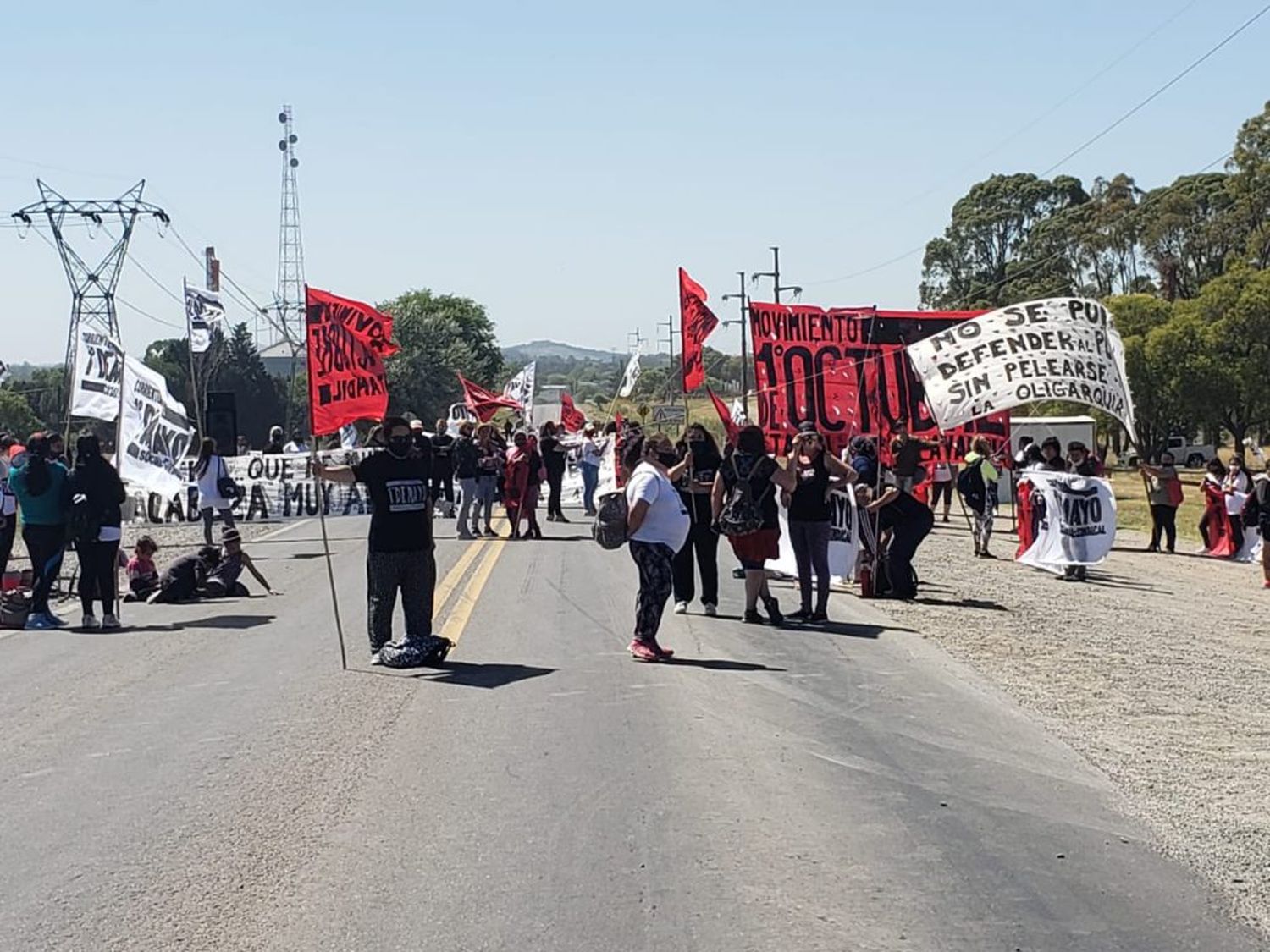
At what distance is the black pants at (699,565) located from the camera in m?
14.9

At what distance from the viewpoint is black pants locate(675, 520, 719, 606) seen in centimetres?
1491

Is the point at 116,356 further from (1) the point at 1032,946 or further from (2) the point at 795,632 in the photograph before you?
(1) the point at 1032,946

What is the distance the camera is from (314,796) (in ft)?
25.8

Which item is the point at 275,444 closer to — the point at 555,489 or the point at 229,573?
the point at 555,489

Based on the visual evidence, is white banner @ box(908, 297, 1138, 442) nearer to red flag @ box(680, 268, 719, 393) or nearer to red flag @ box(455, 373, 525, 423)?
red flag @ box(680, 268, 719, 393)

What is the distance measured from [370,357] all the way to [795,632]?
4.47 meters

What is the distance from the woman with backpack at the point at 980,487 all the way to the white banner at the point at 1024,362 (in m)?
4.42

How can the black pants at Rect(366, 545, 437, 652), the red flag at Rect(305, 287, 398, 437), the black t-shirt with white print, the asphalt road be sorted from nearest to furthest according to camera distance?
the asphalt road < the black t-shirt with white print < the black pants at Rect(366, 545, 437, 652) < the red flag at Rect(305, 287, 398, 437)

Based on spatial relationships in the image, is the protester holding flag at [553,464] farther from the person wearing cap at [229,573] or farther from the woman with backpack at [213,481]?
the person wearing cap at [229,573]

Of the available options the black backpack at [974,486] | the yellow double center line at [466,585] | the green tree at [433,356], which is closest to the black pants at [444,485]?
the yellow double center line at [466,585]

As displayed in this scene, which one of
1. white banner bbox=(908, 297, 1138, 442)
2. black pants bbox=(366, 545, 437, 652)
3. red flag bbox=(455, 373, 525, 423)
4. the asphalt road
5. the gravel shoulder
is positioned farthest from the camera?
red flag bbox=(455, 373, 525, 423)

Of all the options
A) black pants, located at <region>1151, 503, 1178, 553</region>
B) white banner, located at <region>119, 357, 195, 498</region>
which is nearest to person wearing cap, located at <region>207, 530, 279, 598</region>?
white banner, located at <region>119, 357, 195, 498</region>

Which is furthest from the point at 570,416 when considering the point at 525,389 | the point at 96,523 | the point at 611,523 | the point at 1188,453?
the point at 1188,453

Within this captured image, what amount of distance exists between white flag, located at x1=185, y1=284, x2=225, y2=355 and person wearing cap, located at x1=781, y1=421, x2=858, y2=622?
97.9ft
